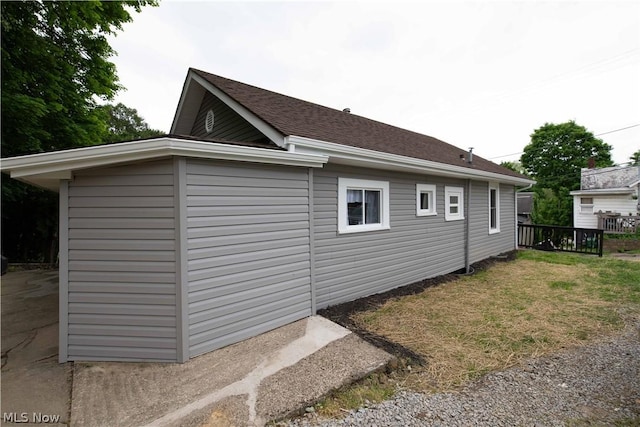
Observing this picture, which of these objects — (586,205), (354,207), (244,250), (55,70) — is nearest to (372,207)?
(354,207)

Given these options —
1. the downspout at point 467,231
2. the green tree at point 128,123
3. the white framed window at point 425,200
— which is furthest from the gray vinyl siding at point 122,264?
the green tree at point 128,123

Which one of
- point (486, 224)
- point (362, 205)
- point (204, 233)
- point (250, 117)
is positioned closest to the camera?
point (204, 233)

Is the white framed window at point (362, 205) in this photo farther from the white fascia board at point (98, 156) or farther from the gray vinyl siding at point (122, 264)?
the gray vinyl siding at point (122, 264)

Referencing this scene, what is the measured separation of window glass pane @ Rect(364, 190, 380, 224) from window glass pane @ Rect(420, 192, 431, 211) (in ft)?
5.60

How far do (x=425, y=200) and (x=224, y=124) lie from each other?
5.05 m

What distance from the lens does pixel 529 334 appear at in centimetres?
401

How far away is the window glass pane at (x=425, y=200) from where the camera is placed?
22.8ft

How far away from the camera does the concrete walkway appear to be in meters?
2.35

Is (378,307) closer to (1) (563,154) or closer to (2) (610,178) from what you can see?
(2) (610,178)

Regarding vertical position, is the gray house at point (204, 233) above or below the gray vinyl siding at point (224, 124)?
below

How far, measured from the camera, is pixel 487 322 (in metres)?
4.45

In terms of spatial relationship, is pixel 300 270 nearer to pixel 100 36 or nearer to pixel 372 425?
pixel 372 425

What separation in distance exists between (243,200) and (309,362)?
2069mm

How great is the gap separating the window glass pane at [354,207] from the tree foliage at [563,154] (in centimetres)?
3354
